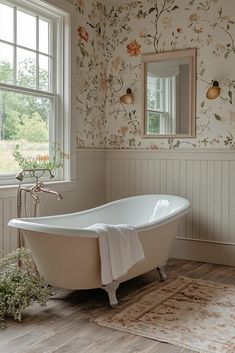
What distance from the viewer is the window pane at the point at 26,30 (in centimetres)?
364

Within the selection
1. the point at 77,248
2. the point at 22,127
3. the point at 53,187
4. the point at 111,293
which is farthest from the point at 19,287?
the point at 22,127

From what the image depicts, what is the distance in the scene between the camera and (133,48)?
4621mm

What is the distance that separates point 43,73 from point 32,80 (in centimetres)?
19

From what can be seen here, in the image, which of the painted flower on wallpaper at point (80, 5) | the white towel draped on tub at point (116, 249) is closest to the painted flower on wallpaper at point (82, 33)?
the painted flower on wallpaper at point (80, 5)

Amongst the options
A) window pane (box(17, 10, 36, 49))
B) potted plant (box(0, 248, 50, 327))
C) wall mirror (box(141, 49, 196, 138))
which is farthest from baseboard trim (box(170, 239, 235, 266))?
window pane (box(17, 10, 36, 49))

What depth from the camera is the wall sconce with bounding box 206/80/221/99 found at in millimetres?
4090

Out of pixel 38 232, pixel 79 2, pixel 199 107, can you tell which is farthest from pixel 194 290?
pixel 79 2

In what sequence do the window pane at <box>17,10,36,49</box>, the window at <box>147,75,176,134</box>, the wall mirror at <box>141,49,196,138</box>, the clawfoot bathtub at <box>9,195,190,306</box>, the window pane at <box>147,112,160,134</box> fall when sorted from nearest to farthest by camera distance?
the clawfoot bathtub at <box>9,195,190,306</box>, the window pane at <box>17,10,36,49</box>, the wall mirror at <box>141,49,196,138</box>, the window at <box>147,75,176,134</box>, the window pane at <box>147,112,160,134</box>

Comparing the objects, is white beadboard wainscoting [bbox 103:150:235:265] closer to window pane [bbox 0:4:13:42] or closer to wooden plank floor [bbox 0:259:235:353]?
wooden plank floor [bbox 0:259:235:353]

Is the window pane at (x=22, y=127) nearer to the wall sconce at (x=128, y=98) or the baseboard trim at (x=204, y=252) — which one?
the wall sconce at (x=128, y=98)

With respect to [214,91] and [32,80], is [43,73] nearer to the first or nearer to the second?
[32,80]

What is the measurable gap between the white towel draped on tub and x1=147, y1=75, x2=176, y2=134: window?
1757 millimetres

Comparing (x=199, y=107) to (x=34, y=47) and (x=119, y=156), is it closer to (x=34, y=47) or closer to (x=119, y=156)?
(x=119, y=156)

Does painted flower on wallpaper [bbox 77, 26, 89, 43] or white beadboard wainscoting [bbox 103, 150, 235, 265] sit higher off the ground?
painted flower on wallpaper [bbox 77, 26, 89, 43]
